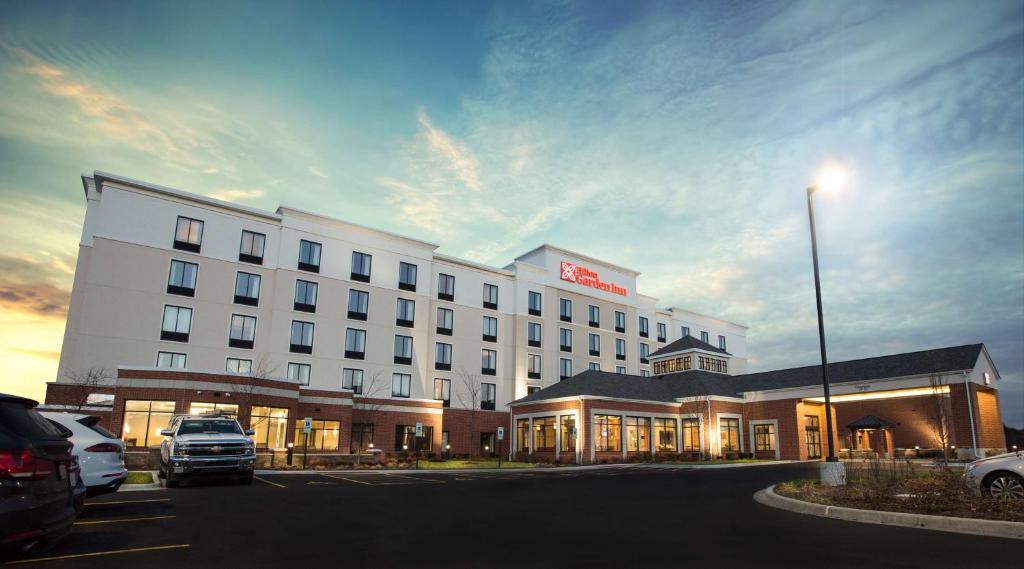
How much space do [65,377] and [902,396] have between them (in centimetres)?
5818

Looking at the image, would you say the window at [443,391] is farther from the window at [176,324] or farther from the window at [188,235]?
the window at [188,235]

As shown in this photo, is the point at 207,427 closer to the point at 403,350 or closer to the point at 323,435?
the point at 323,435

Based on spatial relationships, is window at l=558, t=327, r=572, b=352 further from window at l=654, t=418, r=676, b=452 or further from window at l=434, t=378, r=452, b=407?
window at l=654, t=418, r=676, b=452

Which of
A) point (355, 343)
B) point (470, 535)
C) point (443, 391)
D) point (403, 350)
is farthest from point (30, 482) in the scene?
point (443, 391)

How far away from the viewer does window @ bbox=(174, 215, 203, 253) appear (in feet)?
141

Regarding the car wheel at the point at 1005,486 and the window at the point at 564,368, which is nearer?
the car wheel at the point at 1005,486

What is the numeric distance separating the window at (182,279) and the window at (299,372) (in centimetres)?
860

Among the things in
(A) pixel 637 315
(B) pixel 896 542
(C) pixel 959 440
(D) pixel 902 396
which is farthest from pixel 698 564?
(A) pixel 637 315

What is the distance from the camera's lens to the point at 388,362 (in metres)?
51.0

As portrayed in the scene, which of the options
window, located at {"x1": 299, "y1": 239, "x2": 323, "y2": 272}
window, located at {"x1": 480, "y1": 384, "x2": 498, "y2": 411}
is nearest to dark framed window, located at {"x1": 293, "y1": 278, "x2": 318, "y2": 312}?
window, located at {"x1": 299, "y1": 239, "x2": 323, "y2": 272}

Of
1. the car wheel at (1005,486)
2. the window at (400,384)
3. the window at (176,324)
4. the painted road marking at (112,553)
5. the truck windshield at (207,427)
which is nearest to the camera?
the painted road marking at (112,553)

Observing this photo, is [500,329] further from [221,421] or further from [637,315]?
[221,421]

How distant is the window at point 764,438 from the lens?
49.8 meters

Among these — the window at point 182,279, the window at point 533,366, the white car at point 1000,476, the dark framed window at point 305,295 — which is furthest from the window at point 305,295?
the white car at point 1000,476
